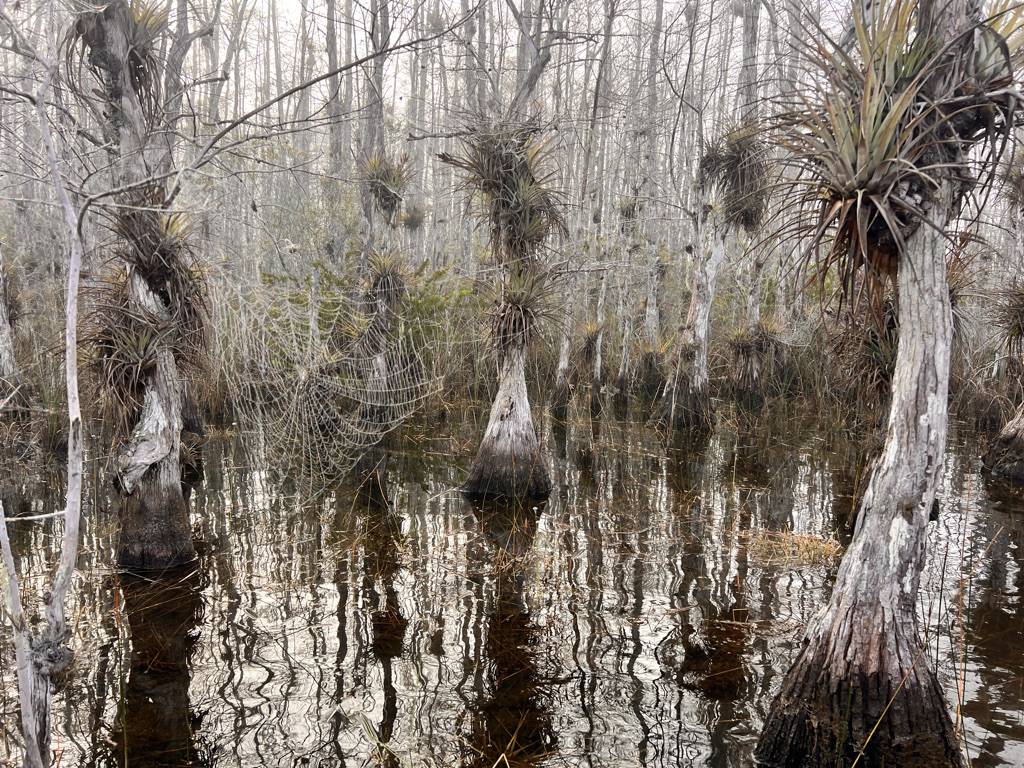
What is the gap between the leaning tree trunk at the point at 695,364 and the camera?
12844 mm

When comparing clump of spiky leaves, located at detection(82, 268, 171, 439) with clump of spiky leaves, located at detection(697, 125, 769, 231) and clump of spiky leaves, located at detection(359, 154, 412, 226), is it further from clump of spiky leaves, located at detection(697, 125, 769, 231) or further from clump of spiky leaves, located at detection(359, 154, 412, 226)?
clump of spiky leaves, located at detection(697, 125, 769, 231)

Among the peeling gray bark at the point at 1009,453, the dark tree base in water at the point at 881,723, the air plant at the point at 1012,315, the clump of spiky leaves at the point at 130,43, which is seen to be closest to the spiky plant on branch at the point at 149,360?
the clump of spiky leaves at the point at 130,43

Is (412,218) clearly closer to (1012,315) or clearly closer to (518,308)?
(518,308)

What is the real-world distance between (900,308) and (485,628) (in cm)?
357

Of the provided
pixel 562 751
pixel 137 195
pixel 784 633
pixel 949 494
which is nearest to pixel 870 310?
pixel 784 633

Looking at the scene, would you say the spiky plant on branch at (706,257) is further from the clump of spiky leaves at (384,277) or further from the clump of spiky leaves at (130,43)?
the clump of spiky leaves at (130,43)

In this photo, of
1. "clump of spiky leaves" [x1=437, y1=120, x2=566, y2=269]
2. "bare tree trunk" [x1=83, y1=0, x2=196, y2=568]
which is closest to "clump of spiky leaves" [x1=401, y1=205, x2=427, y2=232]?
"clump of spiky leaves" [x1=437, y1=120, x2=566, y2=269]

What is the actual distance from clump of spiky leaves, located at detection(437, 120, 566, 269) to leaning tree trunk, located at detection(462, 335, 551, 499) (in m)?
1.30

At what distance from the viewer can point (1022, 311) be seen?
9.27 m

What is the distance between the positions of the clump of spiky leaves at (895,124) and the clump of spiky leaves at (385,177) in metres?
9.12

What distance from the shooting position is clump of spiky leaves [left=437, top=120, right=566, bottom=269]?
7758 mm

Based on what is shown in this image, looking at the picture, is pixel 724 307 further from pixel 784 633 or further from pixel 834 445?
pixel 784 633

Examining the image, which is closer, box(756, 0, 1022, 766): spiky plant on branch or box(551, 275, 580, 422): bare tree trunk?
box(756, 0, 1022, 766): spiky plant on branch

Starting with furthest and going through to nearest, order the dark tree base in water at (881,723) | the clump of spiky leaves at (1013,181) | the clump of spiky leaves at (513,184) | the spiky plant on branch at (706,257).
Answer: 1. the spiky plant on branch at (706,257)
2. the clump of spiky leaves at (513,184)
3. the clump of spiky leaves at (1013,181)
4. the dark tree base in water at (881,723)
